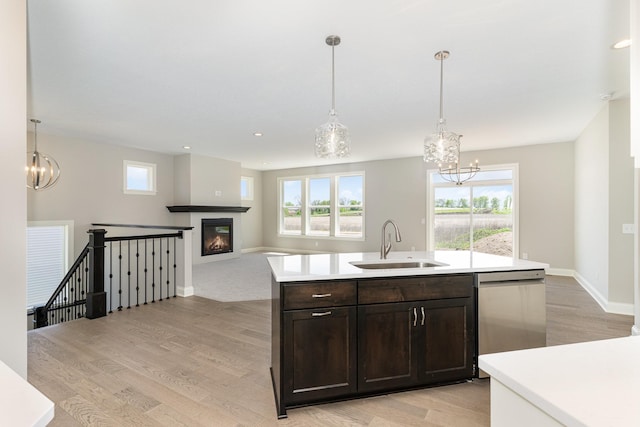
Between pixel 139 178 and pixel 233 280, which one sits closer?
pixel 233 280

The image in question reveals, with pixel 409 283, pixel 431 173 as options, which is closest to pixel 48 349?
pixel 409 283

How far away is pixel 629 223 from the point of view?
385 centimetres

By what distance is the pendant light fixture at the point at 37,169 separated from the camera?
15.0 feet

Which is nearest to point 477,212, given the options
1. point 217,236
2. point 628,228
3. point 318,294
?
point 628,228

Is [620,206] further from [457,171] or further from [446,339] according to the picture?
[446,339]

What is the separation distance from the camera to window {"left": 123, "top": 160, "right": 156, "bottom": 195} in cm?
676

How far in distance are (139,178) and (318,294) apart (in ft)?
22.0

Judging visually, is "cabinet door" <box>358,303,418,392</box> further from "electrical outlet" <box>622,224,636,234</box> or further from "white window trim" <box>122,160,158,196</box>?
"white window trim" <box>122,160,158,196</box>

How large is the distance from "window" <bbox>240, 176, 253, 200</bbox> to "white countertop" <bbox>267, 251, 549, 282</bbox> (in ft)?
24.8

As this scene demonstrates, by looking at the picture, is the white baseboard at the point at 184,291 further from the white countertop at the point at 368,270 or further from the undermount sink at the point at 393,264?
the undermount sink at the point at 393,264

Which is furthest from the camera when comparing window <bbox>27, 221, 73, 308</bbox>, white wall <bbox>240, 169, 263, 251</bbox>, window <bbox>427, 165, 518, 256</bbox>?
white wall <bbox>240, 169, 263, 251</bbox>

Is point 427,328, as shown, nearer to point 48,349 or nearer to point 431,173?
point 48,349

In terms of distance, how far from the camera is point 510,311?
2.40 meters

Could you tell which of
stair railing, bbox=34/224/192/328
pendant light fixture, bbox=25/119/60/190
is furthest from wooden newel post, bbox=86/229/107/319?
pendant light fixture, bbox=25/119/60/190
